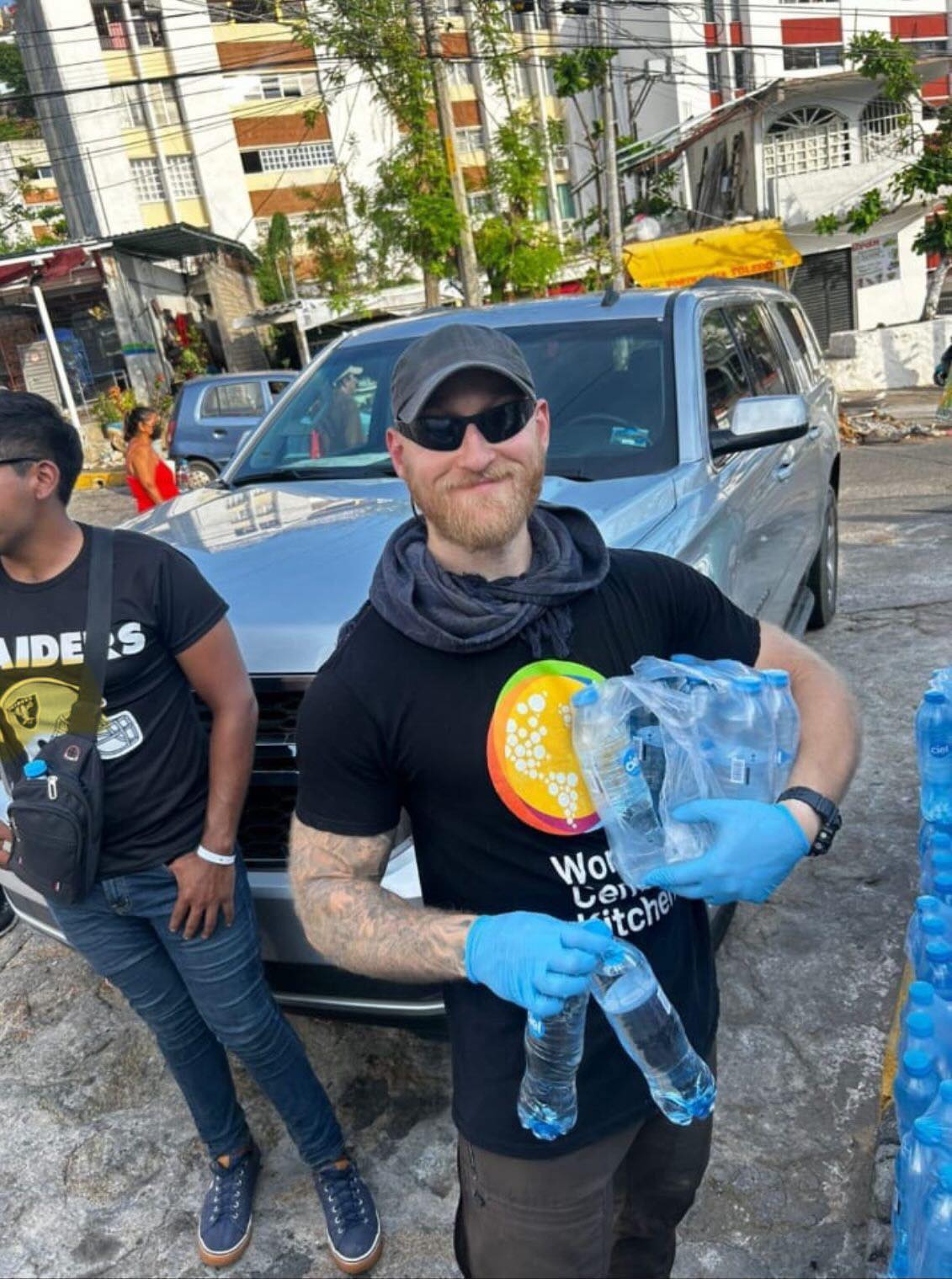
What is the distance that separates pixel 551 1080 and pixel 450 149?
14.1m

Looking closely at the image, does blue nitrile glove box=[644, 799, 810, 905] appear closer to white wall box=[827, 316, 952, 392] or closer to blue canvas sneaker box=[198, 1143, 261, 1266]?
blue canvas sneaker box=[198, 1143, 261, 1266]

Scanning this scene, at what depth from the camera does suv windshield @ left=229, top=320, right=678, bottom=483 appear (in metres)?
3.52

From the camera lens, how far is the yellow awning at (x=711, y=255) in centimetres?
2016

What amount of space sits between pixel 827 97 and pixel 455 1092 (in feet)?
88.6

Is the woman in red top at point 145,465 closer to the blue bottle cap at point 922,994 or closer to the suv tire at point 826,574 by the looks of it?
the suv tire at point 826,574

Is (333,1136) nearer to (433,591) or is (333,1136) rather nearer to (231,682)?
(231,682)

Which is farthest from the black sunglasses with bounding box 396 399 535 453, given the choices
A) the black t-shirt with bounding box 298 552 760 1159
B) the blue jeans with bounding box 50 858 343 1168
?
the blue jeans with bounding box 50 858 343 1168

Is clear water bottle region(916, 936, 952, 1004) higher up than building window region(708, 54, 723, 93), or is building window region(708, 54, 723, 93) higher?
building window region(708, 54, 723, 93)

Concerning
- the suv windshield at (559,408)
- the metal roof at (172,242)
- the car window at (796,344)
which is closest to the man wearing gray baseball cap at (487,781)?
the suv windshield at (559,408)

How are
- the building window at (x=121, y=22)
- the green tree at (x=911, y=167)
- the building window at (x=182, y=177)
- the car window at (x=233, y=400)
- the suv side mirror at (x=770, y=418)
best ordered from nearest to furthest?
1. the suv side mirror at (x=770, y=418)
2. the car window at (x=233, y=400)
3. the green tree at (x=911, y=167)
4. the building window at (x=121, y=22)
5. the building window at (x=182, y=177)

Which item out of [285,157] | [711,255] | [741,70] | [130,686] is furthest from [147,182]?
[130,686]

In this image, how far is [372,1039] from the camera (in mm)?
3037

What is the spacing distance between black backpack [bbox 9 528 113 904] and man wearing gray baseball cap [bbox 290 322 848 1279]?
0.69m

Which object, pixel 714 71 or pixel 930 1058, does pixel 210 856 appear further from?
pixel 714 71
